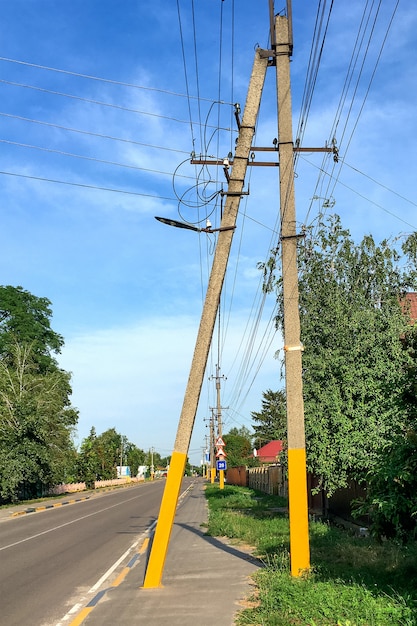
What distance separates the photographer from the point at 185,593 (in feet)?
29.7

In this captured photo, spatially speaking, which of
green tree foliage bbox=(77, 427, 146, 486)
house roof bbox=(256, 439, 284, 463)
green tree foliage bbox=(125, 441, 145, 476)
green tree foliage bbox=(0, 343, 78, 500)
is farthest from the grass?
green tree foliage bbox=(125, 441, 145, 476)

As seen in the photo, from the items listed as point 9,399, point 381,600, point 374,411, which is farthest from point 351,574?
point 9,399

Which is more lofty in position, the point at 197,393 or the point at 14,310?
the point at 14,310

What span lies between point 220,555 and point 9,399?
29934 mm

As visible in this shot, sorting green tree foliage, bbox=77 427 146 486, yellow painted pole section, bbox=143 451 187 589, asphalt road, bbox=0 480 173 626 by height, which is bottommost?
asphalt road, bbox=0 480 173 626

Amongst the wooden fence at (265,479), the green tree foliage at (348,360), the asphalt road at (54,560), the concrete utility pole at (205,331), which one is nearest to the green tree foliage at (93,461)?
the wooden fence at (265,479)

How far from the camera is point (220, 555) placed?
12797 millimetres

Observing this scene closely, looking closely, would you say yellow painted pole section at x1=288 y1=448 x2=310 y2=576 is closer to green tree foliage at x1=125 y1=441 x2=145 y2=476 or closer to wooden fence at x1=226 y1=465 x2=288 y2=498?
wooden fence at x1=226 y1=465 x2=288 y2=498

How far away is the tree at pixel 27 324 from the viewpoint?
5332 centimetres

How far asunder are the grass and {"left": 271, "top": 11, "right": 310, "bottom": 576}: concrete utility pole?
625 mm

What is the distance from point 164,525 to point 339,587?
9.73 ft

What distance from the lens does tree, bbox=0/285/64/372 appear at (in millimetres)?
53319

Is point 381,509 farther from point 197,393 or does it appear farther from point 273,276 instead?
point 273,276

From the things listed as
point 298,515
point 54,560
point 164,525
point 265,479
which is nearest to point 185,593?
point 164,525
